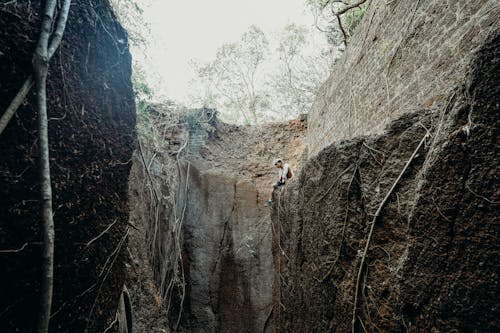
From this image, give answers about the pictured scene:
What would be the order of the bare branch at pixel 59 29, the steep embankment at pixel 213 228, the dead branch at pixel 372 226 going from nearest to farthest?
the bare branch at pixel 59 29, the dead branch at pixel 372 226, the steep embankment at pixel 213 228

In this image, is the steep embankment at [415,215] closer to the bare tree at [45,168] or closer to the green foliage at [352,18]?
the bare tree at [45,168]

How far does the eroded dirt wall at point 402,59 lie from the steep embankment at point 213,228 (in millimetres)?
3489

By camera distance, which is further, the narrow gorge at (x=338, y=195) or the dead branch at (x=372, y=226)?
the dead branch at (x=372, y=226)

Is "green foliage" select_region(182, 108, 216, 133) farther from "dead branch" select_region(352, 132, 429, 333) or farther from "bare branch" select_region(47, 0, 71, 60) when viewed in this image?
"dead branch" select_region(352, 132, 429, 333)

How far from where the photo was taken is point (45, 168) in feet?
4.33

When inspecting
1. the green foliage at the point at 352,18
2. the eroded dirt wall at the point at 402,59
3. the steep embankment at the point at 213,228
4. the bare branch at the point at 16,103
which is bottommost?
the steep embankment at the point at 213,228

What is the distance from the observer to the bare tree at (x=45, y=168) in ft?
4.13

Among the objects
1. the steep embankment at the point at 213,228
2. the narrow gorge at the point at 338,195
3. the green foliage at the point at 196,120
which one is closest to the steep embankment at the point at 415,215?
the narrow gorge at the point at 338,195

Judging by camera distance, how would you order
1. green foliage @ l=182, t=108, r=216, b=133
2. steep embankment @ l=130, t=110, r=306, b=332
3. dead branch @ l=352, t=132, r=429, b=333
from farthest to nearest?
green foliage @ l=182, t=108, r=216, b=133 < steep embankment @ l=130, t=110, r=306, b=332 < dead branch @ l=352, t=132, r=429, b=333

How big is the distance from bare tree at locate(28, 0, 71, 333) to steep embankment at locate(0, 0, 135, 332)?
0.04 metres

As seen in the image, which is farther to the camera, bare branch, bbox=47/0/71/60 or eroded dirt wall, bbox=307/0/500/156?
eroded dirt wall, bbox=307/0/500/156

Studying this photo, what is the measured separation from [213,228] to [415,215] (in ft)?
24.1

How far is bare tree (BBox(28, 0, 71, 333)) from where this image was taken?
126 cm

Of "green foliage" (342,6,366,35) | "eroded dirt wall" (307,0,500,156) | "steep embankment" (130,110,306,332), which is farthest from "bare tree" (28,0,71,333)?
"green foliage" (342,6,366,35)
